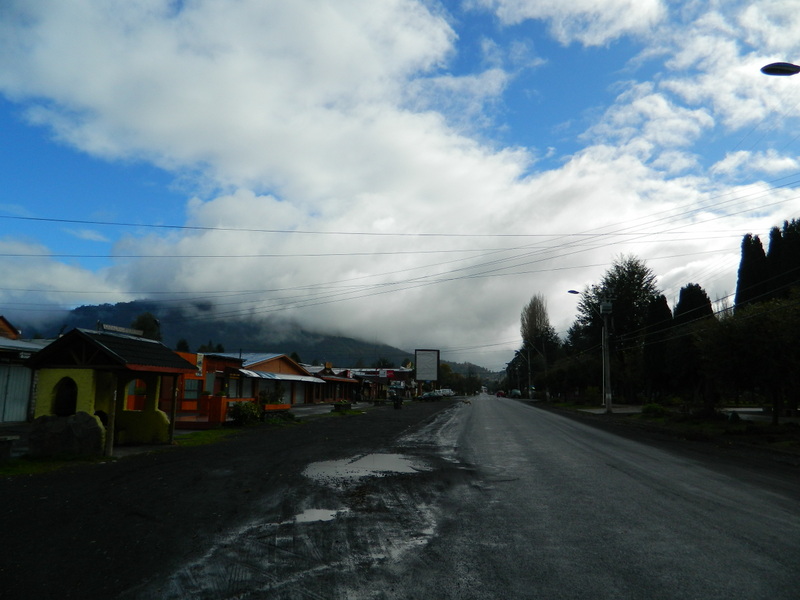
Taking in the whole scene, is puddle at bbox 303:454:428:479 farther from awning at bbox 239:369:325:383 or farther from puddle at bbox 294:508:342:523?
awning at bbox 239:369:325:383

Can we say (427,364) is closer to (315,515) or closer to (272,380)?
(272,380)

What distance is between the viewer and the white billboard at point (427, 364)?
263ft

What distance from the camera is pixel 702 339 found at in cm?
2786

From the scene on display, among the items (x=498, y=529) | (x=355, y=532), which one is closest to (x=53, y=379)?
(x=355, y=532)

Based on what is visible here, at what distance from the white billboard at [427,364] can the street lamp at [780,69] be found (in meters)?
69.3

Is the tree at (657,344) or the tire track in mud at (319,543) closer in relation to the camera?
the tire track in mud at (319,543)

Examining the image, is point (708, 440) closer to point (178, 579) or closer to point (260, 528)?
point (260, 528)

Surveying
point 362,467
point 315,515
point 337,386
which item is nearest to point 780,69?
point 362,467

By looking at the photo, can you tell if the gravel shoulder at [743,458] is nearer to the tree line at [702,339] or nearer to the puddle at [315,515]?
the tree line at [702,339]

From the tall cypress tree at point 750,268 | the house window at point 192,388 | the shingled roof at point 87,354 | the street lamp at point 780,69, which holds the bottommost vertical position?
the house window at point 192,388

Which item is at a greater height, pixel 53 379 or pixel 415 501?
pixel 53 379

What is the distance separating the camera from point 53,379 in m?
13.9

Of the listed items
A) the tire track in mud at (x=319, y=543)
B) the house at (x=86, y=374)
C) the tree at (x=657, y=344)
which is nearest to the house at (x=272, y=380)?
the house at (x=86, y=374)

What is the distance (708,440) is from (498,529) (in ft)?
59.3
